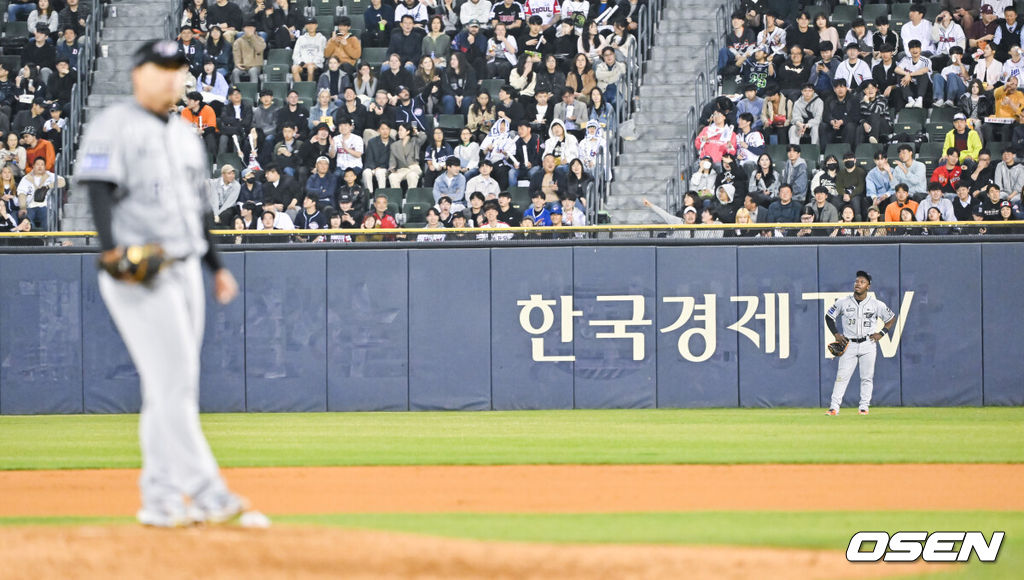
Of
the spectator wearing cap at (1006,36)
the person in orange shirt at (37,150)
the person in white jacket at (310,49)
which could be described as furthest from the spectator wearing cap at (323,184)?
the spectator wearing cap at (1006,36)

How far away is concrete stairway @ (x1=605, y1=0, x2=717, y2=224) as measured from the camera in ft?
63.9

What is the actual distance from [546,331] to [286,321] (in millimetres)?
3516

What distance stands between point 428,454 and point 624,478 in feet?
8.67

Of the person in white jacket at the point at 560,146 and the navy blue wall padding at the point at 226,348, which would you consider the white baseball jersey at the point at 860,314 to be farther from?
the navy blue wall padding at the point at 226,348

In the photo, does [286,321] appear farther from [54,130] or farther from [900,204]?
[900,204]

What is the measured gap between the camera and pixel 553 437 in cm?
1344

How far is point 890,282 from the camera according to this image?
17.5 meters

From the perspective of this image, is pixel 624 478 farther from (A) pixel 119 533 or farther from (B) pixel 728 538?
(A) pixel 119 533

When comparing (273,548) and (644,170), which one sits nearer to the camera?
(273,548)

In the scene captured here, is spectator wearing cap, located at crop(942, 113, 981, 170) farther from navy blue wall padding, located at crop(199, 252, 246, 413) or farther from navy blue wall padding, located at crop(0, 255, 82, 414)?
navy blue wall padding, located at crop(0, 255, 82, 414)

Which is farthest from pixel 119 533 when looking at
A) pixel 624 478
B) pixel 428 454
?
pixel 428 454

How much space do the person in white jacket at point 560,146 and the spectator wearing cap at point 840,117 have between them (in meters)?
3.59

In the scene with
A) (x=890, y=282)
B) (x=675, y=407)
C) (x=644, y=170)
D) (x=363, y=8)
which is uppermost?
(x=363, y=8)

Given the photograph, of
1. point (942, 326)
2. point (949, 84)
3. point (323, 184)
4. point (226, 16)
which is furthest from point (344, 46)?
point (942, 326)
